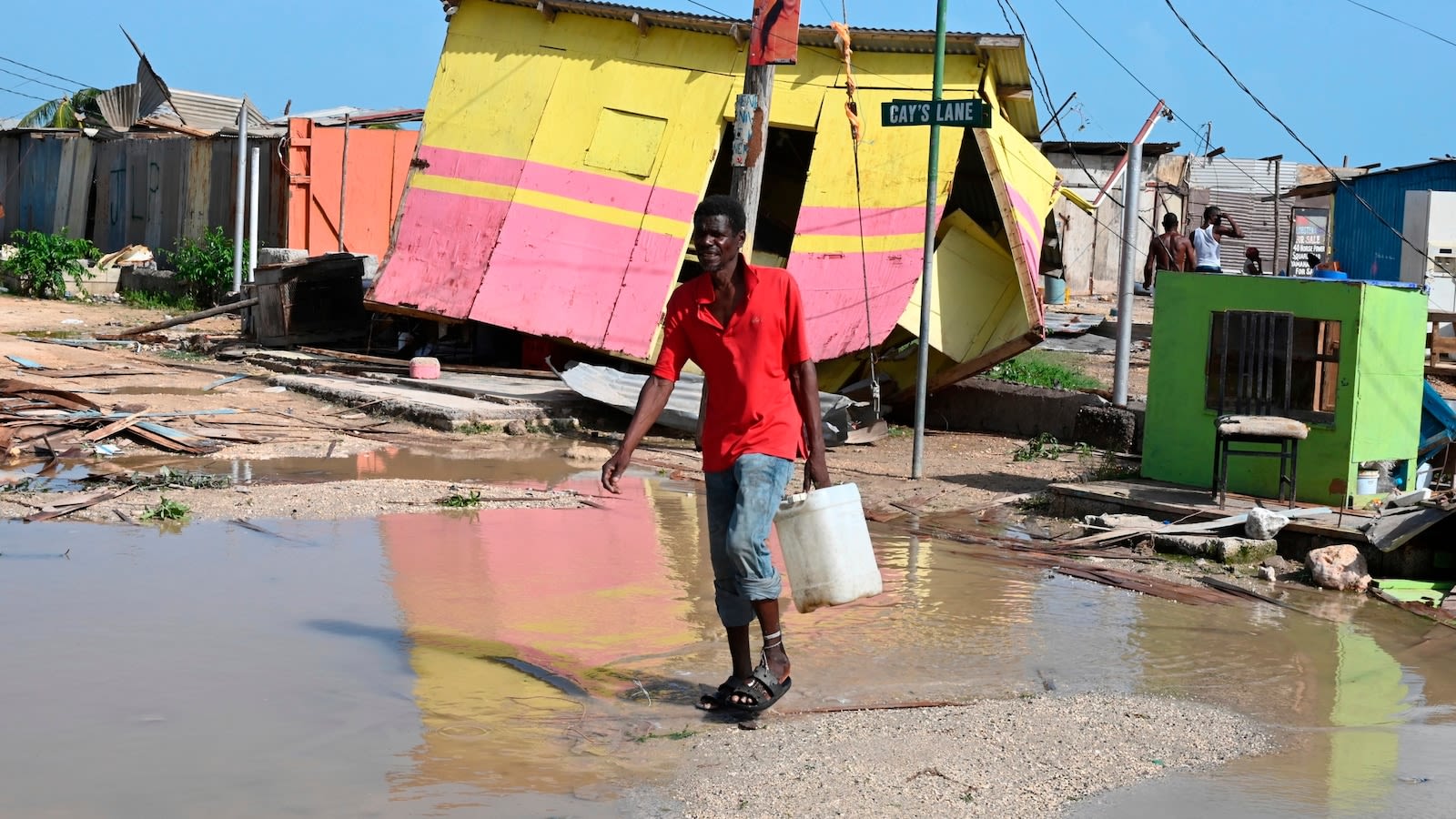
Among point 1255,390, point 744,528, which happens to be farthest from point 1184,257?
point 744,528

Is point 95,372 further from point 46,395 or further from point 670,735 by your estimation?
point 670,735

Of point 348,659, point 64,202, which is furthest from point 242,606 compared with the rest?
point 64,202

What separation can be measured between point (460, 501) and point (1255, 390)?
5.07m

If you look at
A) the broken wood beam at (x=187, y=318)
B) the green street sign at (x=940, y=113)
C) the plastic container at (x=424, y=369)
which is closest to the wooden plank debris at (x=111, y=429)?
the plastic container at (x=424, y=369)

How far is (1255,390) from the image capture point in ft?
29.9

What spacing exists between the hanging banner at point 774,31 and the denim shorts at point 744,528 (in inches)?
266

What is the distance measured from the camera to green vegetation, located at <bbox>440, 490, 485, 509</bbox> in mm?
8422

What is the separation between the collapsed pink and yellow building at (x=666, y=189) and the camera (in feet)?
44.2

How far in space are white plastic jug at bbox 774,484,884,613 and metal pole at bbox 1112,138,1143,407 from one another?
708 centimetres

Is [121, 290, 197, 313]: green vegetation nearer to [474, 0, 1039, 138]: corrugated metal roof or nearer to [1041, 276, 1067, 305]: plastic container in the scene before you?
[474, 0, 1039, 138]: corrugated metal roof

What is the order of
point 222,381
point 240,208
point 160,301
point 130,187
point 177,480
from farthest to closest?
point 130,187, point 160,301, point 240,208, point 222,381, point 177,480

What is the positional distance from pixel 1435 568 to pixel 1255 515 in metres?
0.98

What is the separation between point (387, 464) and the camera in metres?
10.0

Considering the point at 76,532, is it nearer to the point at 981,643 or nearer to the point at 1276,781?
the point at 981,643
